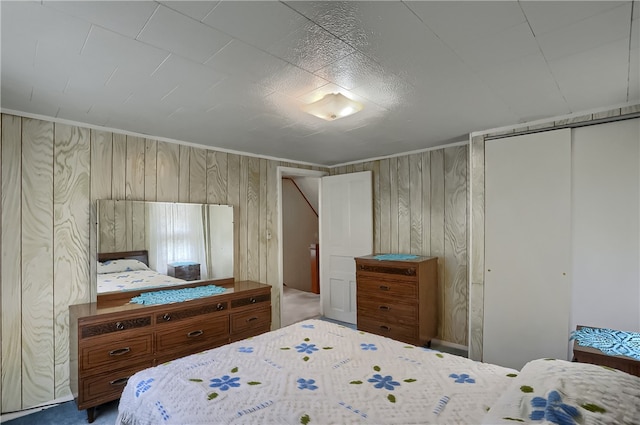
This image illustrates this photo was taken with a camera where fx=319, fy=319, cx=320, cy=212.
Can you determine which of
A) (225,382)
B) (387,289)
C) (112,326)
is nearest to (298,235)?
(387,289)

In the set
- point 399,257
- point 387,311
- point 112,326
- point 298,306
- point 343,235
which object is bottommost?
point 298,306

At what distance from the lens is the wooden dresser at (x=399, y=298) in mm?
3293

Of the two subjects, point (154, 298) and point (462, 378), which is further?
point (154, 298)

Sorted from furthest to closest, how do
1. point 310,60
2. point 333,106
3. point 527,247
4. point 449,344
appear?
point 449,344
point 527,247
point 333,106
point 310,60

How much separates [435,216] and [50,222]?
365 cm

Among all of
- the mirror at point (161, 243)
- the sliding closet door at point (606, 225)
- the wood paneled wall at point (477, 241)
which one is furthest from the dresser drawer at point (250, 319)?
the sliding closet door at point (606, 225)

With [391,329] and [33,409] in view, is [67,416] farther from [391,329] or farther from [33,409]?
[391,329]

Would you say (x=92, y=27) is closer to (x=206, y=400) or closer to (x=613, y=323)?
(x=206, y=400)

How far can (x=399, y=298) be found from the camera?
11.2 feet

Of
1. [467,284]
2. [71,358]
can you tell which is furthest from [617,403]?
[71,358]

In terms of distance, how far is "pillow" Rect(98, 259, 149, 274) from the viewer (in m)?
2.74

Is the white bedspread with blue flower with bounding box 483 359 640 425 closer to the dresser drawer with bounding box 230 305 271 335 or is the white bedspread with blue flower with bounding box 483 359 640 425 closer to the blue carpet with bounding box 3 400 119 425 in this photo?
the dresser drawer with bounding box 230 305 271 335

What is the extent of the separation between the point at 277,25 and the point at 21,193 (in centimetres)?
239

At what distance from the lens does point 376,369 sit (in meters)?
1.64
